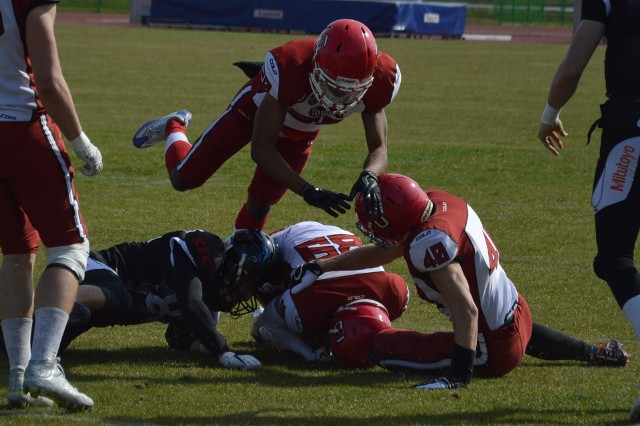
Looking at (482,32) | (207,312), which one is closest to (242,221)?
(207,312)

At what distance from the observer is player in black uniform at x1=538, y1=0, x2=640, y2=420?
170 inches

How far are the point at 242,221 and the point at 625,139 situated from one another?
2931mm

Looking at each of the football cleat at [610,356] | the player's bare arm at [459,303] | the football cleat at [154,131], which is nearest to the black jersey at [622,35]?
the player's bare arm at [459,303]

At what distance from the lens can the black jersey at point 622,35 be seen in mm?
4395

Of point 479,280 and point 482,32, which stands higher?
point 479,280

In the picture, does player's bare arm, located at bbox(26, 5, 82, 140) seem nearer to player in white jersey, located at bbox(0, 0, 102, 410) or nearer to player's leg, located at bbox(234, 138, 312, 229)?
player in white jersey, located at bbox(0, 0, 102, 410)

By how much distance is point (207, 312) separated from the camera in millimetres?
5191

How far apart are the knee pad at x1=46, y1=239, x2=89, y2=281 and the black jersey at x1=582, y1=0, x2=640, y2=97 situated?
2.24m

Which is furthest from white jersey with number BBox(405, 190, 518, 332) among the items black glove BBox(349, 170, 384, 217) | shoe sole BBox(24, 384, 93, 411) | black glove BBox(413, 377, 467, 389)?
shoe sole BBox(24, 384, 93, 411)

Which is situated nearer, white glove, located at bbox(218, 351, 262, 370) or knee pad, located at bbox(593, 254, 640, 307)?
knee pad, located at bbox(593, 254, 640, 307)

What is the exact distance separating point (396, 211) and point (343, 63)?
0.96 meters

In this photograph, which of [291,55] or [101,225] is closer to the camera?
[291,55]

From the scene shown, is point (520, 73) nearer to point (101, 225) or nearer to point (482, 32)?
point (101, 225)

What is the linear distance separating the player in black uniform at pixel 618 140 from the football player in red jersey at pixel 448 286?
0.60 meters
